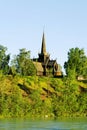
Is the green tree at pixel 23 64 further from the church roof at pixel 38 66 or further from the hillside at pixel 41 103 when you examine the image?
the hillside at pixel 41 103

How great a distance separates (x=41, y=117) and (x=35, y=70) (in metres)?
52.3

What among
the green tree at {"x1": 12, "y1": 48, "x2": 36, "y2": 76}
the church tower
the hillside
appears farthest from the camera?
the church tower

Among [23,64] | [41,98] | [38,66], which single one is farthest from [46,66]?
[41,98]

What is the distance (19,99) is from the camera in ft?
334

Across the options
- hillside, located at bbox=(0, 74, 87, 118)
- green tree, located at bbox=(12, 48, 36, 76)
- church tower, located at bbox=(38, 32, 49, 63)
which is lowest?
→ hillside, located at bbox=(0, 74, 87, 118)

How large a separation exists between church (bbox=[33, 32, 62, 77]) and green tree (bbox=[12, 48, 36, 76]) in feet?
34.0

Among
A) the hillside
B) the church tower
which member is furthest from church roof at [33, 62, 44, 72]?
the hillside

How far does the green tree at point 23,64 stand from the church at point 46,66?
10.3 meters

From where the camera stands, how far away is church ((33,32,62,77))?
159 m

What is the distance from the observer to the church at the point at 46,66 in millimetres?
158712

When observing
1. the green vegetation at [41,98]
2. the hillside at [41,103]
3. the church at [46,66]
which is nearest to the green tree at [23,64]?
the green vegetation at [41,98]

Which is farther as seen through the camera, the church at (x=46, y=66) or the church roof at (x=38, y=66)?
the church at (x=46, y=66)

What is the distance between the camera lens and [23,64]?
144m

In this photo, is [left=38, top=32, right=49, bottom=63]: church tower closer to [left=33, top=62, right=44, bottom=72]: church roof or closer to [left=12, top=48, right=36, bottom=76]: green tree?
[left=33, top=62, right=44, bottom=72]: church roof
